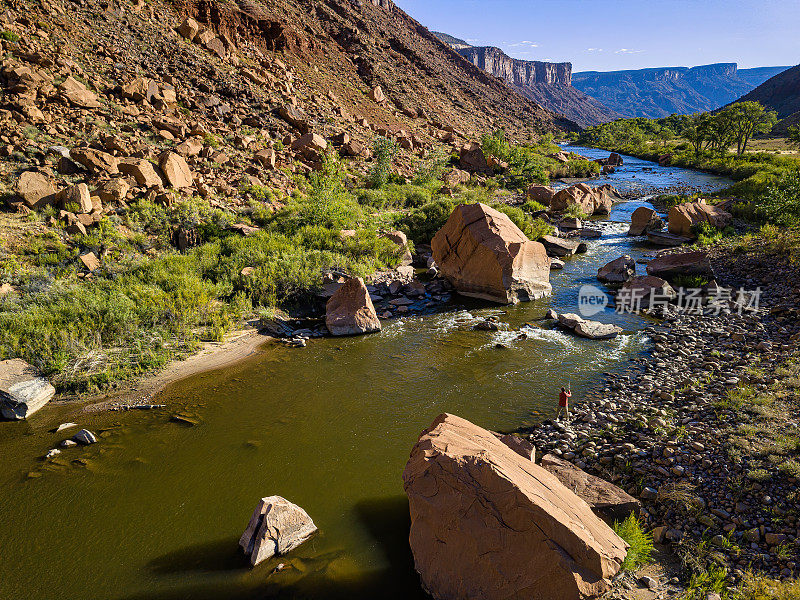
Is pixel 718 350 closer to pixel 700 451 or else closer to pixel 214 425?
pixel 700 451

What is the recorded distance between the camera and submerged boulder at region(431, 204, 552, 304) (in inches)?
551

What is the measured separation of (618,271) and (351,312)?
34.6 ft

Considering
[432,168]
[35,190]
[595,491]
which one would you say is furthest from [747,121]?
[35,190]

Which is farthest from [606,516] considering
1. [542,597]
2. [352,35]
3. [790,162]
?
[352,35]

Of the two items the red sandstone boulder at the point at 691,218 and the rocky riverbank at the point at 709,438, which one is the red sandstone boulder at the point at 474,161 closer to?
the red sandstone boulder at the point at 691,218

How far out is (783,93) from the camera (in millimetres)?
101500

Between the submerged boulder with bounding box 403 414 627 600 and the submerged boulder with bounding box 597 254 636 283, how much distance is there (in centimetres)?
1251

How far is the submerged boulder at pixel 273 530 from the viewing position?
550 cm

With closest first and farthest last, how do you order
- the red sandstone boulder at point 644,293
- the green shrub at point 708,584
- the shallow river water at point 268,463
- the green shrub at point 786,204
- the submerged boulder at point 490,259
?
the green shrub at point 708,584, the shallow river water at point 268,463, the red sandstone boulder at point 644,293, the submerged boulder at point 490,259, the green shrub at point 786,204

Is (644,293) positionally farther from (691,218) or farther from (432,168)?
(432,168)

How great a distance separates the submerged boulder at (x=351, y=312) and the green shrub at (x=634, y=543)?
8246 millimetres

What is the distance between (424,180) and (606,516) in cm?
2564

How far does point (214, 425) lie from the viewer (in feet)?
27.7

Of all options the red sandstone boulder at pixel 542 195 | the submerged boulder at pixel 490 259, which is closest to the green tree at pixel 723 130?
the red sandstone boulder at pixel 542 195
